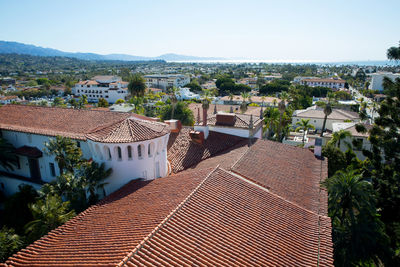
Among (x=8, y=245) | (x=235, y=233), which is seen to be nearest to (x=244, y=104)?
(x=235, y=233)

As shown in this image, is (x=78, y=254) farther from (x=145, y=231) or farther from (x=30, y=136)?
(x=30, y=136)

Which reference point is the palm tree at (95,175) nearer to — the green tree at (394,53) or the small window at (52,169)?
the small window at (52,169)

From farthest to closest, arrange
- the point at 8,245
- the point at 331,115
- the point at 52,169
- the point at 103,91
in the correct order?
1. the point at 103,91
2. the point at 331,115
3. the point at 52,169
4. the point at 8,245

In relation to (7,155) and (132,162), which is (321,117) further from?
(7,155)

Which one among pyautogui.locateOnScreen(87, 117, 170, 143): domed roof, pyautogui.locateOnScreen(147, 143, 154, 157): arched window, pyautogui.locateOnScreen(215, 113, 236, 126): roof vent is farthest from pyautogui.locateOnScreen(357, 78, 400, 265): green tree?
pyautogui.locateOnScreen(87, 117, 170, 143): domed roof

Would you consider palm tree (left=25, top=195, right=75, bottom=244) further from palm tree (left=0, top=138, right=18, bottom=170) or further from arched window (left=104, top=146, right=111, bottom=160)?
palm tree (left=0, top=138, right=18, bottom=170)

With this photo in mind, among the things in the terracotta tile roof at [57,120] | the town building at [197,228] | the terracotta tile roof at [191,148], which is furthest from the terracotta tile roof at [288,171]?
the terracotta tile roof at [57,120]

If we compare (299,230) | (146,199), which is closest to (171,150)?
(146,199)
